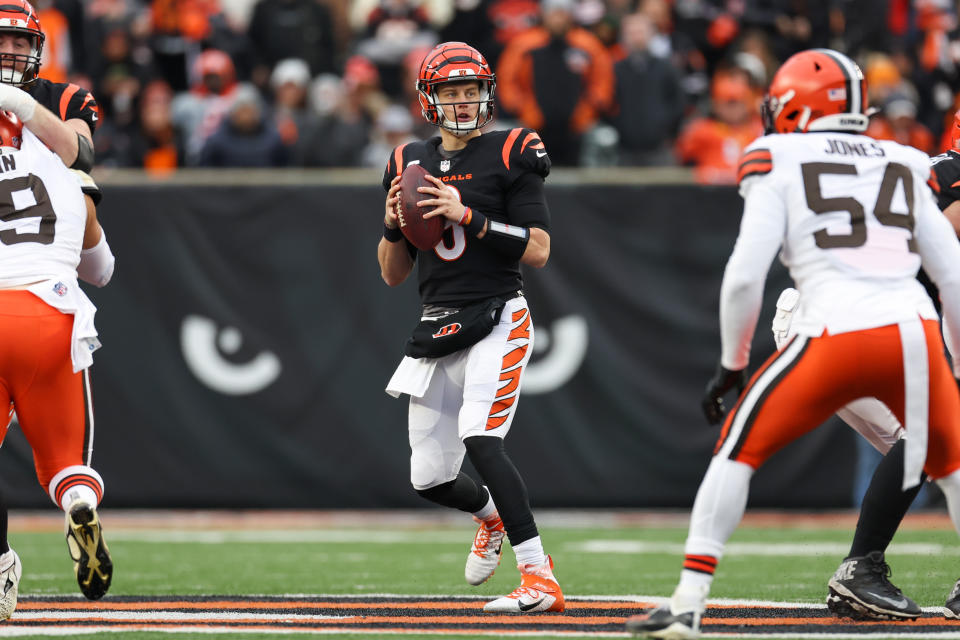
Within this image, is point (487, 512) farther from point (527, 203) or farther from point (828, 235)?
point (828, 235)

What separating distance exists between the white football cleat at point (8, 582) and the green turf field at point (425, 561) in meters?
0.25

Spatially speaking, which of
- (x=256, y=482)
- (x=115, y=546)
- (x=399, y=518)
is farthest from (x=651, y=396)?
(x=115, y=546)

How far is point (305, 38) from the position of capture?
12609mm

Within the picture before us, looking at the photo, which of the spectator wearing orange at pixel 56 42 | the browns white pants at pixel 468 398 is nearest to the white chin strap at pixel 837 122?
the browns white pants at pixel 468 398

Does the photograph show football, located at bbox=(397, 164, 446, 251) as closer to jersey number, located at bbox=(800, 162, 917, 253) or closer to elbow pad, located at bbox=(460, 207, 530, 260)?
elbow pad, located at bbox=(460, 207, 530, 260)

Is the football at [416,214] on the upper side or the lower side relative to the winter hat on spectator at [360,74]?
upper

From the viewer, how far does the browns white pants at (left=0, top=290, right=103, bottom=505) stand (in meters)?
4.68

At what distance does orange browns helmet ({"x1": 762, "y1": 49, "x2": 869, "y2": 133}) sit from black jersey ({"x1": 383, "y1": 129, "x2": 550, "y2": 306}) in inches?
41.3

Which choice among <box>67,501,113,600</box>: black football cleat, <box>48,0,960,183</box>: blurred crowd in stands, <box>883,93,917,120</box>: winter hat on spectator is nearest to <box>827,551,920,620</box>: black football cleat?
<box>67,501,113,600</box>: black football cleat

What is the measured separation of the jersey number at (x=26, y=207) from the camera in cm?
476

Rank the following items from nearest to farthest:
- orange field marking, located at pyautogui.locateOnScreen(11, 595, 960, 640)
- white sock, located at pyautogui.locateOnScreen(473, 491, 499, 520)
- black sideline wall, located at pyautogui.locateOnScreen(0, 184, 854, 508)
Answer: orange field marking, located at pyautogui.locateOnScreen(11, 595, 960, 640) < white sock, located at pyautogui.locateOnScreen(473, 491, 499, 520) < black sideline wall, located at pyautogui.locateOnScreen(0, 184, 854, 508)

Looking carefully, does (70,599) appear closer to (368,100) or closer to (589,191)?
(589,191)

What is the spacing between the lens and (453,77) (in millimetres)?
5164

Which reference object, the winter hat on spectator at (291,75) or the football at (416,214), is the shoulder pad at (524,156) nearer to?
the football at (416,214)
